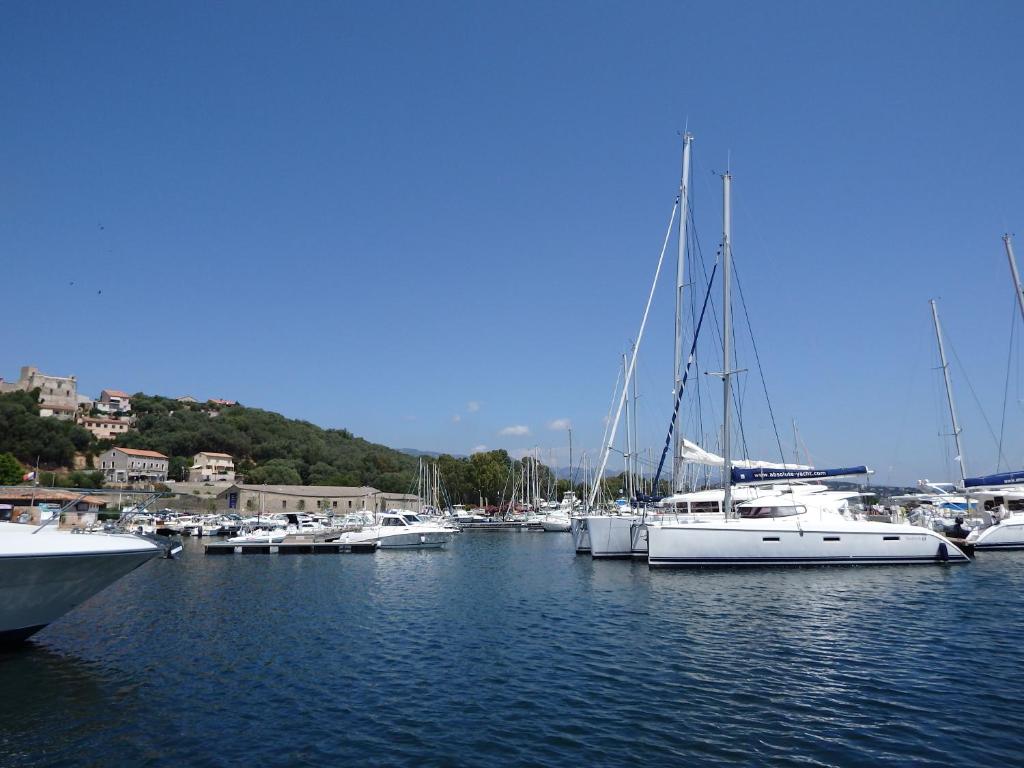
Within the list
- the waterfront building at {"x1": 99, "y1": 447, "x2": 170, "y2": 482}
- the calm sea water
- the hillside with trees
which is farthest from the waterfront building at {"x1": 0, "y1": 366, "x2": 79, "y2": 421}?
the calm sea water

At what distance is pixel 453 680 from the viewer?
15.4 metres

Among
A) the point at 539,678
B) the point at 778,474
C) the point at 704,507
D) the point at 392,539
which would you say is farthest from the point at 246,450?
the point at 539,678

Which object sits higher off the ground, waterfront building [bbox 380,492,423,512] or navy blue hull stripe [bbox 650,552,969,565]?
waterfront building [bbox 380,492,423,512]

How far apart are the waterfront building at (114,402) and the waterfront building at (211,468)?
182ft

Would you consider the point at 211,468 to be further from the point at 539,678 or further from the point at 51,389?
the point at 539,678

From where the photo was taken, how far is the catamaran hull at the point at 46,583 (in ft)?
54.2

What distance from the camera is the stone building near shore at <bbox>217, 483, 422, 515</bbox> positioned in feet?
331

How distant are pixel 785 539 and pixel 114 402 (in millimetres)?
198095

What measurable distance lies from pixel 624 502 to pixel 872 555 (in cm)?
2389

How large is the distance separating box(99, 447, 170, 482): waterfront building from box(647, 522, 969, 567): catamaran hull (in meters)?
115

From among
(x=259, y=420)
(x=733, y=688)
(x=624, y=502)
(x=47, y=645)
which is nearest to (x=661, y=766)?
(x=733, y=688)

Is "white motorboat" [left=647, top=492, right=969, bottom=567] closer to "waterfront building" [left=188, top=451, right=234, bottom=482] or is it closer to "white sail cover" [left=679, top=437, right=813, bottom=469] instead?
"white sail cover" [left=679, top=437, right=813, bottom=469]

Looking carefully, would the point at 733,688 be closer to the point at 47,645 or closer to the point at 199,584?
the point at 47,645

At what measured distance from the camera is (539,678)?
15.4 m
